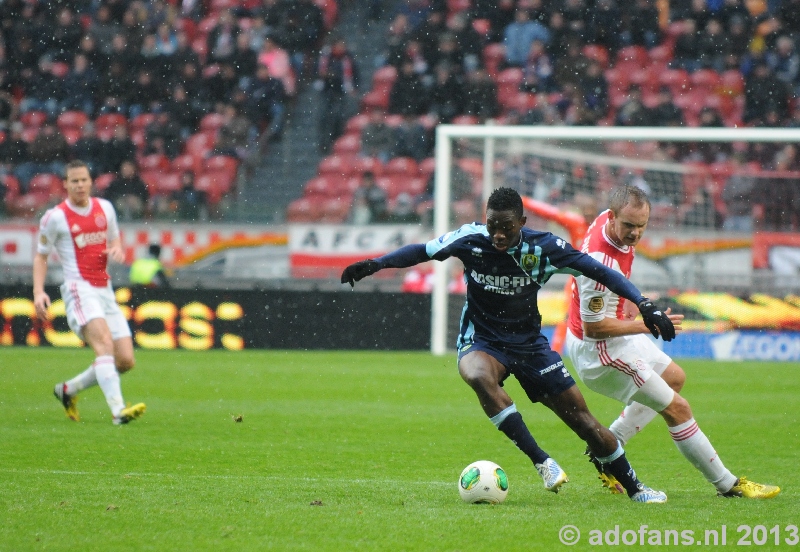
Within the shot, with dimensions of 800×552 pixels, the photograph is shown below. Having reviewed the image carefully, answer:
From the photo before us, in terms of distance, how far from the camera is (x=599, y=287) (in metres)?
5.86

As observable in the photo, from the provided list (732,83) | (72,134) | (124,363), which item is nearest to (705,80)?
(732,83)

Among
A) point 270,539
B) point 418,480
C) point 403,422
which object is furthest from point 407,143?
point 270,539

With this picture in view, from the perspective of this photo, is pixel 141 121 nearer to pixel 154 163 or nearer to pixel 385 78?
pixel 154 163

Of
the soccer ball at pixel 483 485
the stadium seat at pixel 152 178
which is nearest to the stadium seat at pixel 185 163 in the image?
the stadium seat at pixel 152 178

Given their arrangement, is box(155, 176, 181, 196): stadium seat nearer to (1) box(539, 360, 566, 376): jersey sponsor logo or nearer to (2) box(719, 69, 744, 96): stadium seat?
(2) box(719, 69, 744, 96): stadium seat

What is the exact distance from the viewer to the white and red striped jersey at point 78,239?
362 inches

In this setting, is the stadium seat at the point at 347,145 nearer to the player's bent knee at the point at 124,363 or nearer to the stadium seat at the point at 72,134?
the stadium seat at the point at 72,134

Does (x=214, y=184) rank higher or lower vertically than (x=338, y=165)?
lower

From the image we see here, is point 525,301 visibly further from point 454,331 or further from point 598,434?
point 454,331

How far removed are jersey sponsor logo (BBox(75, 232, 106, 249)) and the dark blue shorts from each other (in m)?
4.56

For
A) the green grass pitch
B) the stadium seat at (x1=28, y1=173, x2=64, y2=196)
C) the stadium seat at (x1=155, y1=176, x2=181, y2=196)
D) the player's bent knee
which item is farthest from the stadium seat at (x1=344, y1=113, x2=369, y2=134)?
the player's bent knee

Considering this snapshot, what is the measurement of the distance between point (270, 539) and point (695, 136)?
11.7 metres

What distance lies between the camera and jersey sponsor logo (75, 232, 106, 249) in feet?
30.2

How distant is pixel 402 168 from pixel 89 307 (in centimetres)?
1087
